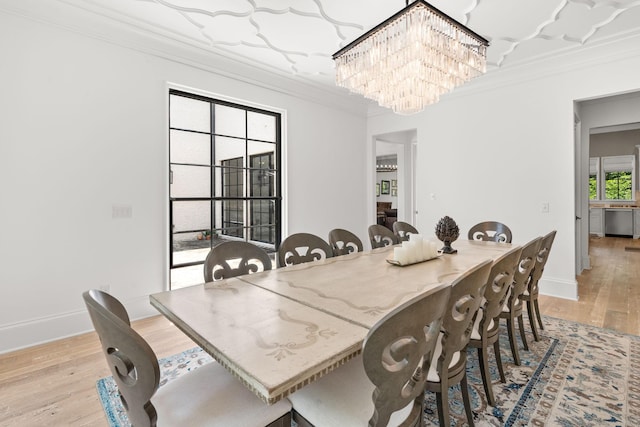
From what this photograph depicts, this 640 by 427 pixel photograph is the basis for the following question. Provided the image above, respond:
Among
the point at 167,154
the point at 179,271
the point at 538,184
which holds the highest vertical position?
the point at 167,154

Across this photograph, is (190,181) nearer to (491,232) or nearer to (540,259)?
(540,259)

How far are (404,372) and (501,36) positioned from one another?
358 centimetres

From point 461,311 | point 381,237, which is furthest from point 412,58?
point 381,237

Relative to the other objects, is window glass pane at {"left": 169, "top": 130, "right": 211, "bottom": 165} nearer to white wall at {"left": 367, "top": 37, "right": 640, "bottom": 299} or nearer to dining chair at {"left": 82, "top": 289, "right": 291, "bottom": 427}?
dining chair at {"left": 82, "top": 289, "right": 291, "bottom": 427}

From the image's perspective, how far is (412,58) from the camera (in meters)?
2.12

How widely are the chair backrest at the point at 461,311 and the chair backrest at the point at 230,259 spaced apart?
1216mm

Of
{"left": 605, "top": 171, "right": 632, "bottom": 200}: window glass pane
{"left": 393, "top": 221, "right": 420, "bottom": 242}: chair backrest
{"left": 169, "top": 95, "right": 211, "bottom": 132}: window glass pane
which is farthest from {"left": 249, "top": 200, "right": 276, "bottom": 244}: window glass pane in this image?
{"left": 605, "top": 171, "right": 632, "bottom": 200}: window glass pane

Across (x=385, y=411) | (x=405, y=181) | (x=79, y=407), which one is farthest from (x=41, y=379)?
(x=405, y=181)

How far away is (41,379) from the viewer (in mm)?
2125

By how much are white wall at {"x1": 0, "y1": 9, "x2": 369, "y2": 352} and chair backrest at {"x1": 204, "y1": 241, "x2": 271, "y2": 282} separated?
163cm

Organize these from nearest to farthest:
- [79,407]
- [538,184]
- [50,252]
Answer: [79,407], [50,252], [538,184]

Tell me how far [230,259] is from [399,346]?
4.34ft

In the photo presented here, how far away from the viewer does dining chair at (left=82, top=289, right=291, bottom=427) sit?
903 mm

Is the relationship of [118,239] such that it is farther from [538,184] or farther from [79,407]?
[538,184]
